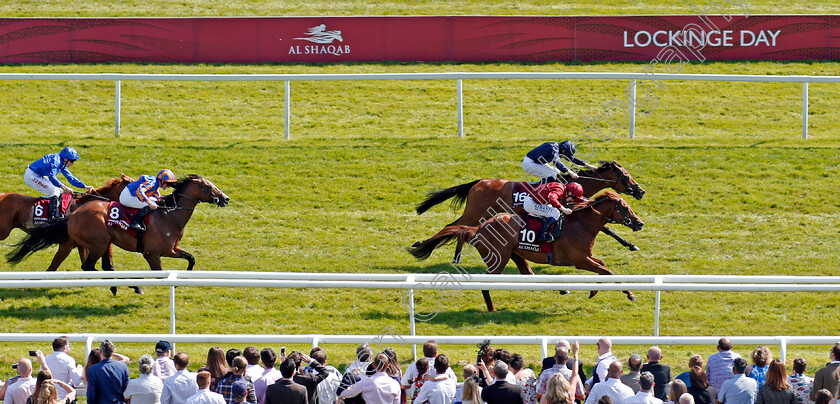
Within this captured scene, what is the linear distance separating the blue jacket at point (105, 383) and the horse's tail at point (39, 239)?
4.70m

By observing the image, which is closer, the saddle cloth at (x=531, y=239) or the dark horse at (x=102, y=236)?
the saddle cloth at (x=531, y=239)

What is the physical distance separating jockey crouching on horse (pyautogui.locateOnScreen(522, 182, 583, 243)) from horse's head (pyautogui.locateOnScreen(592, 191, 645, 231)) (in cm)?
28

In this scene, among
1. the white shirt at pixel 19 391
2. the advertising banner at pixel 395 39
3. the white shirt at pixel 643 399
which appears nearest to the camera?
the white shirt at pixel 643 399

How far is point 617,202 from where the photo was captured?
1048 centimetres

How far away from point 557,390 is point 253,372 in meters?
1.97

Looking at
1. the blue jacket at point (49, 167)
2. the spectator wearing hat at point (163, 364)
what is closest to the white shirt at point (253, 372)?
the spectator wearing hat at point (163, 364)

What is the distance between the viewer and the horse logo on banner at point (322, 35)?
1962 cm

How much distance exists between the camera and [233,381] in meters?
6.25

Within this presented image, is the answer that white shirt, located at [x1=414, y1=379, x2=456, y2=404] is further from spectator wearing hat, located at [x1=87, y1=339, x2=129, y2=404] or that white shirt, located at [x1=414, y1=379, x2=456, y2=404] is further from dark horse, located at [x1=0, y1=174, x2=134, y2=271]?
dark horse, located at [x1=0, y1=174, x2=134, y2=271]

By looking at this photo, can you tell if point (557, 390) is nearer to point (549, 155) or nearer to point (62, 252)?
point (549, 155)

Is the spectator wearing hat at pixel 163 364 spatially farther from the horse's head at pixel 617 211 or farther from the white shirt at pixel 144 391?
the horse's head at pixel 617 211

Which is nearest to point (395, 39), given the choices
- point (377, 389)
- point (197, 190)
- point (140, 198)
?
point (197, 190)

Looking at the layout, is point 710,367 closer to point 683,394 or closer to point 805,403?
point 805,403

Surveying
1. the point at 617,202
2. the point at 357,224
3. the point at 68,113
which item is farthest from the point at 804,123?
the point at 68,113
